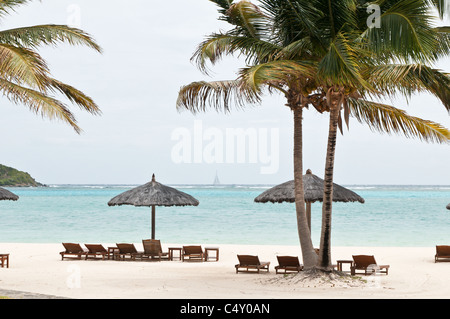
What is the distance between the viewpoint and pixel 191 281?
448 inches

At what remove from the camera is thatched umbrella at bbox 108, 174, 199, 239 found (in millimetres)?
15453

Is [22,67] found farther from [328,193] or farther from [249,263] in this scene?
[249,263]

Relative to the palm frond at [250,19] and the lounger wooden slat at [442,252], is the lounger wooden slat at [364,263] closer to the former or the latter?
the lounger wooden slat at [442,252]

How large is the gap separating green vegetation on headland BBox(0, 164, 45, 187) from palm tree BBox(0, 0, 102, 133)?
90.1 m

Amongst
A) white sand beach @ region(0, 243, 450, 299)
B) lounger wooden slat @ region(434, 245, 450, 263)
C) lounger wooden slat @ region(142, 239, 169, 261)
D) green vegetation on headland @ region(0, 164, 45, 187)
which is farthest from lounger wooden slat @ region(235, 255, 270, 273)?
green vegetation on headland @ region(0, 164, 45, 187)

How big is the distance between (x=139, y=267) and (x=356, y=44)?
23.7 ft

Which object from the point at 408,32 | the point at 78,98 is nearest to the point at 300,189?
the point at 408,32

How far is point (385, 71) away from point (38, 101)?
5.86 m

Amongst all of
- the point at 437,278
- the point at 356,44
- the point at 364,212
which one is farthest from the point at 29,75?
the point at 364,212

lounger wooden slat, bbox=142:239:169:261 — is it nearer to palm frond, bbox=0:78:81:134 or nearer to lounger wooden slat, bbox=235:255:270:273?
lounger wooden slat, bbox=235:255:270:273

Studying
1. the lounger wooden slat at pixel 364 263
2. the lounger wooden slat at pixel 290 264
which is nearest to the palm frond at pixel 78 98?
the lounger wooden slat at pixel 290 264

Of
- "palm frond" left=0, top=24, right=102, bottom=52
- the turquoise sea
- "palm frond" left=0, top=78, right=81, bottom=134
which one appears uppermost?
"palm frond" left=0, top=24, right=102, bottom=52
